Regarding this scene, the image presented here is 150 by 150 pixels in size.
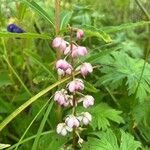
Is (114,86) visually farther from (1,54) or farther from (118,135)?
(1,54)

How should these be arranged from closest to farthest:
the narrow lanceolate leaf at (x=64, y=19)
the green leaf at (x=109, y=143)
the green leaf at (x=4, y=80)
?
the green leaf at (x=109, y=143), the narrow lanceolate leaf at (x=64, y=19), the green leaf at (x=4, y=80)

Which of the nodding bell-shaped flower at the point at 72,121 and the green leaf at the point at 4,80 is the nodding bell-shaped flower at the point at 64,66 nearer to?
the nodding bell-shaped flower at the point at 72,121

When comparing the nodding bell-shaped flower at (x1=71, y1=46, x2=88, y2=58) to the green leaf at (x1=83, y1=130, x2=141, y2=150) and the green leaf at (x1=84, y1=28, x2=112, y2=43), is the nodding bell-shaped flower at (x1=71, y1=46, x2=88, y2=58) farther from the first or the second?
the green leaf at (x1=83, y1=130, x2=141, y2=150)

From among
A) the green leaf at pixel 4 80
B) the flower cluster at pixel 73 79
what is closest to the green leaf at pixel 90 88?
the flower cluster at pixel 73 79

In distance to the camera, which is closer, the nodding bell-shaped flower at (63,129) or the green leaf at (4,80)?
the nodding bell-shaped flower at (63,129)

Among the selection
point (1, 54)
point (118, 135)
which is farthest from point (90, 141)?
point (1, 54)

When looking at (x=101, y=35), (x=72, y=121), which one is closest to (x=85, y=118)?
(x=72, y=121)
